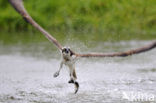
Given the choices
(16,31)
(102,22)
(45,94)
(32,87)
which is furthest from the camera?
(16,31)

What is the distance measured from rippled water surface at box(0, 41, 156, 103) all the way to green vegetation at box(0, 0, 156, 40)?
2126 millimetres

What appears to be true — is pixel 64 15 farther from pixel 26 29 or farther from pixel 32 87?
pixel 32 87

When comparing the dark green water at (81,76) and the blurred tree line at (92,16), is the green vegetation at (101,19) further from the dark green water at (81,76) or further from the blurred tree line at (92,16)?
the dark green water at (81,76)

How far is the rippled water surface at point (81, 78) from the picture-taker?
898cm

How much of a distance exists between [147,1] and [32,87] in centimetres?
950

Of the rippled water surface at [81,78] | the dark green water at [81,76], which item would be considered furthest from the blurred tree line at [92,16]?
the rippled water surface at [81,78]

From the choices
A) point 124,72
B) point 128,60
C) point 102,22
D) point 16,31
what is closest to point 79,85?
point 124,72

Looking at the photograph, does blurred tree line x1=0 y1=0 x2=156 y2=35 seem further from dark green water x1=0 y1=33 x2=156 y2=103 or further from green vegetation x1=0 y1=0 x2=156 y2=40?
dark green water x1=0 y1=33 x2=156 y2=103

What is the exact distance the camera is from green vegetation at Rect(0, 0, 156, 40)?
17.6 metres

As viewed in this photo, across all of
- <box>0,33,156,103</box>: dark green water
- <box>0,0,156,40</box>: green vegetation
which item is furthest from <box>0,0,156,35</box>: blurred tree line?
<box>0,33,156,103</box>: dark green water

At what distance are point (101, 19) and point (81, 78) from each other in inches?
302

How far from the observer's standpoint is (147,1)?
18375 millimetres

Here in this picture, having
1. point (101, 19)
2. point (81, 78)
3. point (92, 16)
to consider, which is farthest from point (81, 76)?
point (92, 16)

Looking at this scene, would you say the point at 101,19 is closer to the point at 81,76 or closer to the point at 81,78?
the point at 81,76
